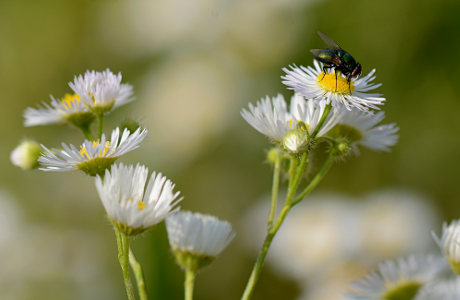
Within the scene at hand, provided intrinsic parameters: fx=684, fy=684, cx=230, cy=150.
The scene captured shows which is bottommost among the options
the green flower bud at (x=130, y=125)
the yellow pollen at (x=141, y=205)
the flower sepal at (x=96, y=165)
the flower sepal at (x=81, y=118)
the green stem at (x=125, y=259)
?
the green stem at (x=125, y=259)

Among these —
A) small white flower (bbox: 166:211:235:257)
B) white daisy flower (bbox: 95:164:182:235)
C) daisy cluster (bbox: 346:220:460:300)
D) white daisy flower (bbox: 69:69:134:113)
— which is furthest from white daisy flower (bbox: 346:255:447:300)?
white daisy flower (bbox: 69:69:134:113)

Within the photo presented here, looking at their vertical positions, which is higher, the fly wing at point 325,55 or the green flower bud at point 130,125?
the fly wing at point 325,55

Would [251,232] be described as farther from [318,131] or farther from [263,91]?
[318,131]

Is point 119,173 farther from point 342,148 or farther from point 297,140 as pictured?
point 342,148

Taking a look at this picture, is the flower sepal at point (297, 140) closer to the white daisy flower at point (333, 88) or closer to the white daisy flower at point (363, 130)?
the white daisy flower at point (333, 88)

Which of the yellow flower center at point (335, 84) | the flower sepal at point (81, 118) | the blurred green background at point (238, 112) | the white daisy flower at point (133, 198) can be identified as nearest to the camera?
the white daisy flower at point (133, 198)

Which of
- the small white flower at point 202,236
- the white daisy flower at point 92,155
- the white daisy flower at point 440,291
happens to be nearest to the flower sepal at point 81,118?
the white daisy flower at point 92,155

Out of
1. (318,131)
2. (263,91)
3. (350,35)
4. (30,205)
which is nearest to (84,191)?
(30,205)

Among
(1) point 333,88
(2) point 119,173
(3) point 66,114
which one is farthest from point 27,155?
(1) point 333,88
